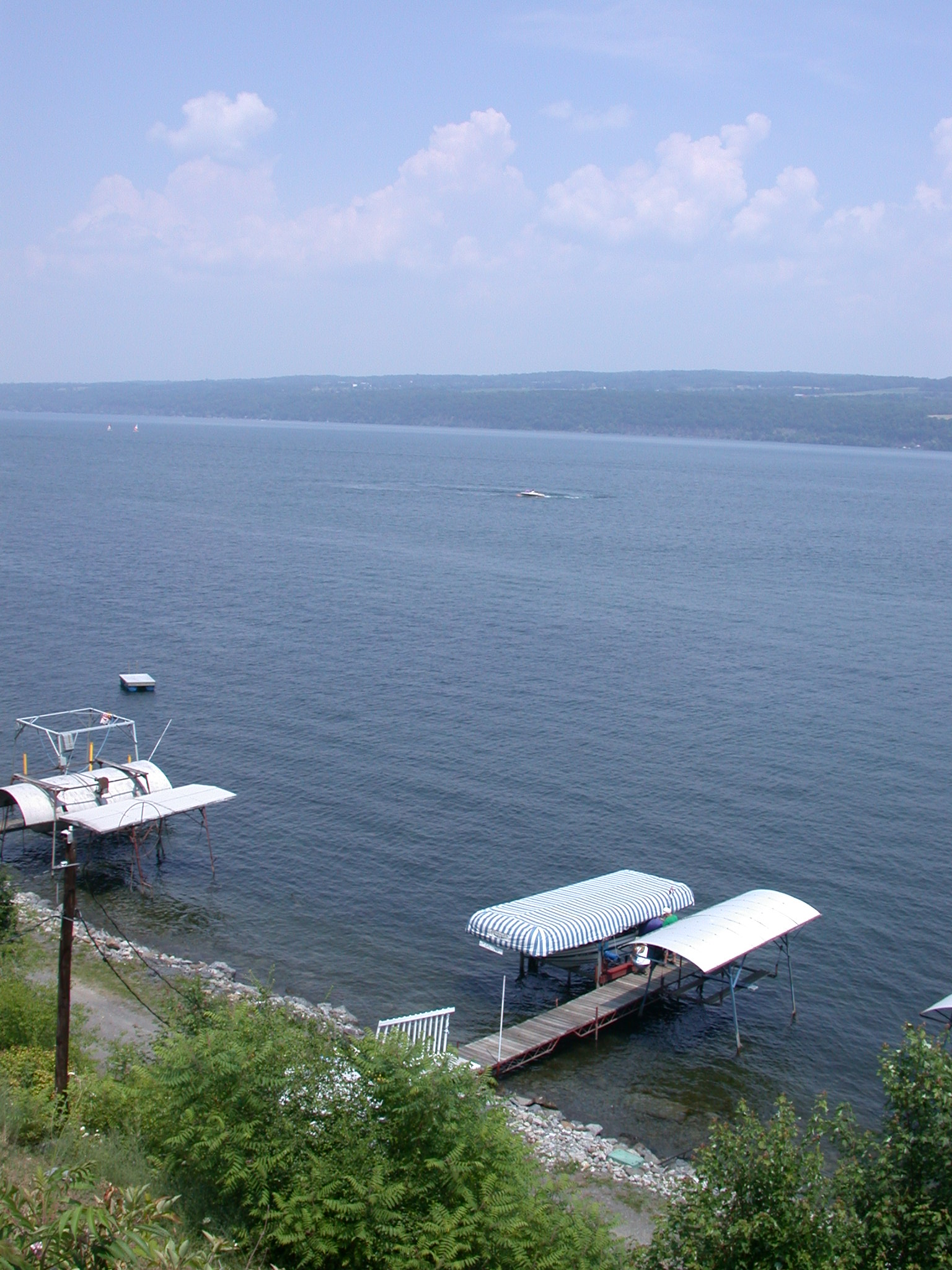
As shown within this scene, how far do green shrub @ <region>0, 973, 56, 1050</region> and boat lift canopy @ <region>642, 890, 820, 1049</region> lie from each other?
16.8 metres

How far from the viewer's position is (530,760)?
55406 mm

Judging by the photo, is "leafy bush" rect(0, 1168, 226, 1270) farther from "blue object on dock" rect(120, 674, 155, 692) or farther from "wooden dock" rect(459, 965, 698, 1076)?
"blue object on dock" rect(120, 674, 155, 692)

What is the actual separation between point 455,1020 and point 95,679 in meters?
41.5

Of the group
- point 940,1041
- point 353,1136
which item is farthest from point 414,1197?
point 940,1041

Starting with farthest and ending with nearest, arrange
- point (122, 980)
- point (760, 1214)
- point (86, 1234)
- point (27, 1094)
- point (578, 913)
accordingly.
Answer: point (578, 913), point (122, 980), point (27, 1094), point (760, 1214), point (86, 1234)

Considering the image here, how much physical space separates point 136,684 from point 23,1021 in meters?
40.4

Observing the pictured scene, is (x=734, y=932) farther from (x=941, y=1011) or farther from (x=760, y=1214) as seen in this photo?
(x=760, y=1214)

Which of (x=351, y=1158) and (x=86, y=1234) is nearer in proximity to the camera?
(x=86, y=1234)

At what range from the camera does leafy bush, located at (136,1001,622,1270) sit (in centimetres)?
1692

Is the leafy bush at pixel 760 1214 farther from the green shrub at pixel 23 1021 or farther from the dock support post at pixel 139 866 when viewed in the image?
the dock support post at pixel 139 866

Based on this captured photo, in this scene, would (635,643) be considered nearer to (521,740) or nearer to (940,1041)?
(521,740)

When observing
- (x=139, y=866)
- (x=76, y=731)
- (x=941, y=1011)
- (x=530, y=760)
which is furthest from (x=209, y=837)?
(x=941, y=1011)

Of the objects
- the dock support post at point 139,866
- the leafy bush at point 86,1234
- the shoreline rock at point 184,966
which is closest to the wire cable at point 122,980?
the shoreline rock at point 184,966

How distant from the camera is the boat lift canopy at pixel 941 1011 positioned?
1238 inches
